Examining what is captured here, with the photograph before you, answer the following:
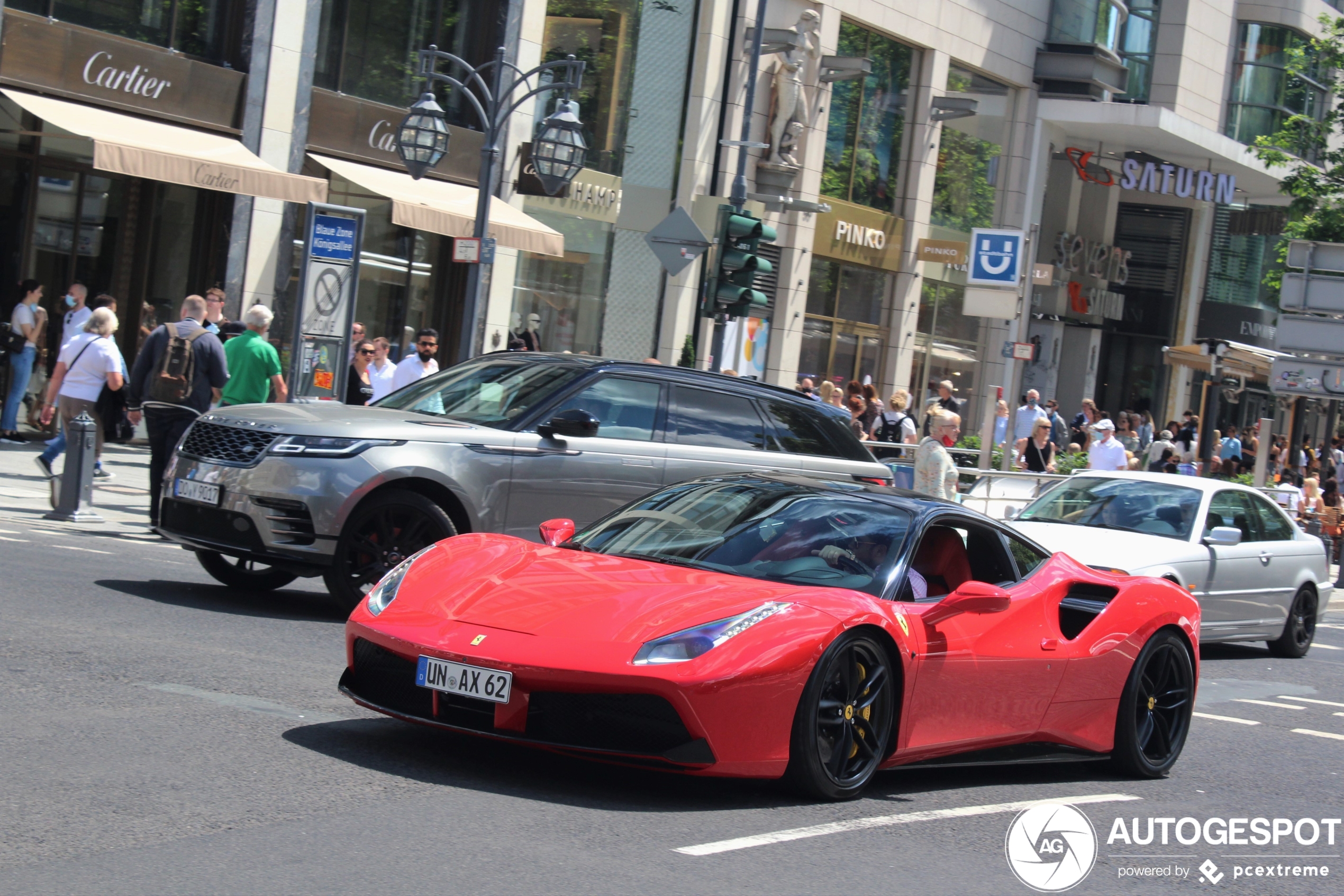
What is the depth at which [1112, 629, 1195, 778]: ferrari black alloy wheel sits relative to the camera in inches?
297

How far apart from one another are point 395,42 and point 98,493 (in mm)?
10245

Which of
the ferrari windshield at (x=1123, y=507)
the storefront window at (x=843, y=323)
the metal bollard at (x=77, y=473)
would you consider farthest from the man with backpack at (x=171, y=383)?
the storefront window at (x=843, y=323)

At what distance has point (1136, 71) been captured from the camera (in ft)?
138

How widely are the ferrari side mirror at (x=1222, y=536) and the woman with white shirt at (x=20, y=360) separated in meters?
12.7

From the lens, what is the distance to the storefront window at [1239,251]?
47.4 metres

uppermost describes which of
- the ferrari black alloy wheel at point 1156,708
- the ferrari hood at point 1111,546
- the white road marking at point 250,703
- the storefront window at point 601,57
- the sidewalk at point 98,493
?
the storefront window at point 601,57

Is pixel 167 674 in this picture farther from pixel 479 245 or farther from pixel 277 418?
pixel 479 245

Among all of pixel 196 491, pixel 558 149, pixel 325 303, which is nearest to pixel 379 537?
pixel 196 491

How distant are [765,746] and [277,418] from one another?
4.68m

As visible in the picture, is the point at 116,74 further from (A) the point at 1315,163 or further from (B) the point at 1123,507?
(A) the point at 1315,163

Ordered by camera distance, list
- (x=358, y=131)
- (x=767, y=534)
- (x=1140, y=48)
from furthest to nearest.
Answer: (x=1140, y=48), (x=358, y=131), (x=767, y=534)

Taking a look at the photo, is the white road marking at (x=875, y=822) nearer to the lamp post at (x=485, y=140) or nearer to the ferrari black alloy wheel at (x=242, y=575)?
the ferrari black alloy wheel at (x=242, y=575)

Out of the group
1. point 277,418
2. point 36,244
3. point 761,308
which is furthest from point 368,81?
point 277,418

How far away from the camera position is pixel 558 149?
19516 millimetres
